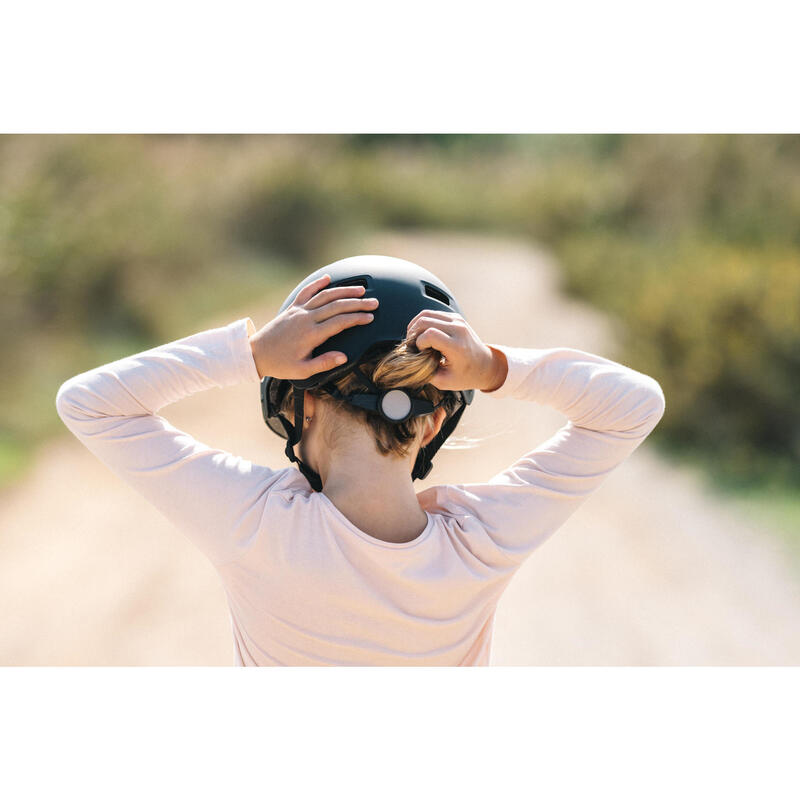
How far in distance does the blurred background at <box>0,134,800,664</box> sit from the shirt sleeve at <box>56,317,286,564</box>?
40cm

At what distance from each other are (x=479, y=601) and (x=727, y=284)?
4.94m

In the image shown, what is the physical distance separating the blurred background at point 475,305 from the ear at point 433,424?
145 mm

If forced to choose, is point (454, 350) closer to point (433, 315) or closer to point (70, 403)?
point (433, 315)

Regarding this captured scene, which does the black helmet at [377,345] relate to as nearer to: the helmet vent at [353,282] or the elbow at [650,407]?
the helmet vent at [353,282]

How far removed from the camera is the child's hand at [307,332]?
985mm

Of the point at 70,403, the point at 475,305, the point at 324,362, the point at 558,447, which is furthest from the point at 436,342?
the point at 475,305

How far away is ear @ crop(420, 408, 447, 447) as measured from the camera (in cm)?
108

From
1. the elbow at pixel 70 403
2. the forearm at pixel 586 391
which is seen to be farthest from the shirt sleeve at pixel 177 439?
the forearm at pixel 586 391

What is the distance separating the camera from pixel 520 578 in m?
4.41

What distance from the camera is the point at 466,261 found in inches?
382

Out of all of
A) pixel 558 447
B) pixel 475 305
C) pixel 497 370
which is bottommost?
pixel 475 305

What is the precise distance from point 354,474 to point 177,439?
21 centimetres

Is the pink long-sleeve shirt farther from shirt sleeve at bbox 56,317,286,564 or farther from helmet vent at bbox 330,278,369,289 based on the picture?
helmet vent at bbox 330,278,369,289

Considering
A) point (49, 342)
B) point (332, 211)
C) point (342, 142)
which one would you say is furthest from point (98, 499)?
point (342, 142)
